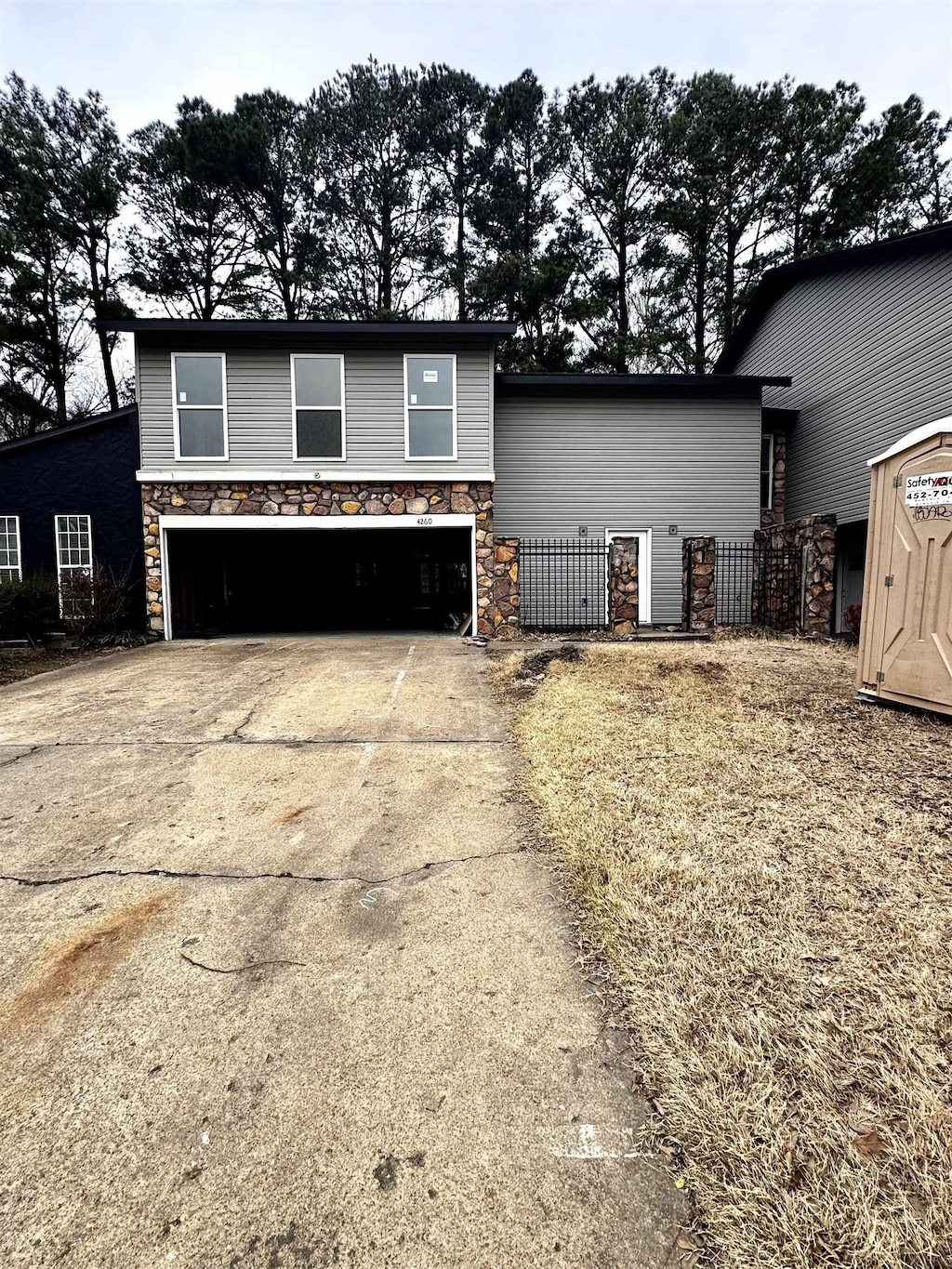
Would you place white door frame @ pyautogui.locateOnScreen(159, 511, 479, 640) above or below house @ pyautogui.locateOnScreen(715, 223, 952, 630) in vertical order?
below

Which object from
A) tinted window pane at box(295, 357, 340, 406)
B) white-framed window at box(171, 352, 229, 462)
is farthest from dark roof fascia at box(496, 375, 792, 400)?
white-framed window at box(171, 352, 229, 462)

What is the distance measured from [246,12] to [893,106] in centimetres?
1763

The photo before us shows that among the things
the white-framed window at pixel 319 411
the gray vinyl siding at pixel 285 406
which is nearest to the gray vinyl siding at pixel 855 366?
the gray vinyl siding at pixel 285 406

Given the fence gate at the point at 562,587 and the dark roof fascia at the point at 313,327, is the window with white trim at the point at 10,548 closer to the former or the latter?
the dark roof fascia at the point at 313,327

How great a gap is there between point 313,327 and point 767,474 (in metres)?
9.84

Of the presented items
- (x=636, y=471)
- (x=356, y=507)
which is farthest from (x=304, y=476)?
(x=636, y=471)

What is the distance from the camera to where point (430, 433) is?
10.6 metres

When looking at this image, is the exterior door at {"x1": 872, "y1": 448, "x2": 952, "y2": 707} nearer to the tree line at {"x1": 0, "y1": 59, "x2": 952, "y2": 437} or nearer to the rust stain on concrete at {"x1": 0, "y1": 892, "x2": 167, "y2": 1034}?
the rust stain on concrete at {"x1": 0, "y1": 892, "x2": 167, "y2": 1034}

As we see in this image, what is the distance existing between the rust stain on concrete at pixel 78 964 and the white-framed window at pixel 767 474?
46.0 feet

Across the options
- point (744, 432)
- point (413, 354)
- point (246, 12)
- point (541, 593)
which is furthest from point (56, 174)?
point (744, 432)

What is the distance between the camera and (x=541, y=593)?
12.2 m

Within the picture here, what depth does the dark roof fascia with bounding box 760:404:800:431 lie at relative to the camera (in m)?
13.0

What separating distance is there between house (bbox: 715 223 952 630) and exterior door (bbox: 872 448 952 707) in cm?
642

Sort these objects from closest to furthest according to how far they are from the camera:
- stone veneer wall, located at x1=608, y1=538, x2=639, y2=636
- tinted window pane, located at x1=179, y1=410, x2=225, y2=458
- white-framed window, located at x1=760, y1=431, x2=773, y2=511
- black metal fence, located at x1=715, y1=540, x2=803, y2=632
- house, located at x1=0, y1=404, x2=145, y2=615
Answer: stone veneer wall, located at x1=608, y1=538, x2=639, y2=636 < tinted window pane, located at x1=179, y1=410, x2=225, y2=458 < house, located at x1=0, y1=404, x2=145, y2=615 < black metal fence, located at x1=715, y1=540, x2=803, y2=632 < white-framed window, located at x1=760, y1=431, x2=773, y2=511
